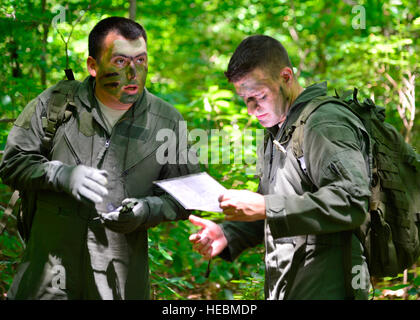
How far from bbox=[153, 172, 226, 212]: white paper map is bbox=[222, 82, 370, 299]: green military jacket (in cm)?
31

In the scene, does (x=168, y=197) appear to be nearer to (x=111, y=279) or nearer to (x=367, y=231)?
(x=111, y=279)

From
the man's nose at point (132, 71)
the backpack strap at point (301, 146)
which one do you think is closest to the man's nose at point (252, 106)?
the backpack strap at point (301, 146)

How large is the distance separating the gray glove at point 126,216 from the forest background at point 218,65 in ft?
5.27

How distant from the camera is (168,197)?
2.74 meters

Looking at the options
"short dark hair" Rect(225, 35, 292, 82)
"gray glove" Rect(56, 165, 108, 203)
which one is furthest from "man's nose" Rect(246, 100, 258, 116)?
"gray glove" Rect(56, 165, 108, 203)

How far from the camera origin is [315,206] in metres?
2.07

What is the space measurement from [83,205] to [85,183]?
0.34m

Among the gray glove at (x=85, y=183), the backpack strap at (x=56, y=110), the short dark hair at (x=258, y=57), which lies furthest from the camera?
the short dark hair at (x=258, y=57)

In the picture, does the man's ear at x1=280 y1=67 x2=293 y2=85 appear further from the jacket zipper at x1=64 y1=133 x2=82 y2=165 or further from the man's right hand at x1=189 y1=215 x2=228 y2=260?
the jacket zipper at x1=64 y1=133 x2=82 y2=165

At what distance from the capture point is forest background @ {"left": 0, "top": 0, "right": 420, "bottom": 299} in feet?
14.7

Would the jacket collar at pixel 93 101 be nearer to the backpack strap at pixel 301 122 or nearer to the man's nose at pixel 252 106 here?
the man's nose at pixel 252 106

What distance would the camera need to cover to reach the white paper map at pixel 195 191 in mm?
2270
